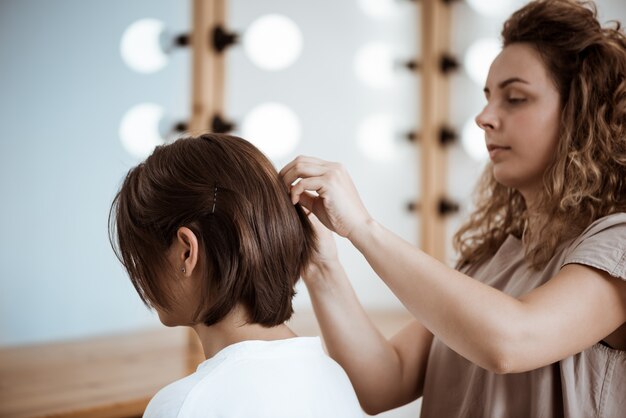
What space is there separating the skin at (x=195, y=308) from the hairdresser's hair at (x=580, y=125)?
433mm

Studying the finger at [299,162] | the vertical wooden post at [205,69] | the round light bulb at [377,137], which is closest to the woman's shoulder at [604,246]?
the finger at [299,162]

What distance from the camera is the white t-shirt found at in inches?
29.4

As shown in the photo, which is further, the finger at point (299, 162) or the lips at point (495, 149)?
the lips at point (495, 149)

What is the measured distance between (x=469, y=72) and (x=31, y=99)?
1586 mm

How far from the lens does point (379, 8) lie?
2568 millimetres

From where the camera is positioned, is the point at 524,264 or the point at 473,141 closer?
the point at 524,264

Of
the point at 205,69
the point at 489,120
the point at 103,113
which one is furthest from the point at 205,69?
the point at 489,120

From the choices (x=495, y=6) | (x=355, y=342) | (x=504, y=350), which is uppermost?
(x=495, y=6)

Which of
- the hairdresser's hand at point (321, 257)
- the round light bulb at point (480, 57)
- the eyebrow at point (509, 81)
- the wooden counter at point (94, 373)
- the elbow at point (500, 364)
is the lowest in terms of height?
the wooden counter at point (94, 373)

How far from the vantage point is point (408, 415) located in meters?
1.52

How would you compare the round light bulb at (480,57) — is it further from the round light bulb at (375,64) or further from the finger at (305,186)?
the finger at (305,186)

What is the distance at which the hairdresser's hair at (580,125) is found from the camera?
1012mm

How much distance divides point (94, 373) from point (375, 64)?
1532 millimetres

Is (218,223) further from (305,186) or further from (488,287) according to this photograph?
(488,287)
